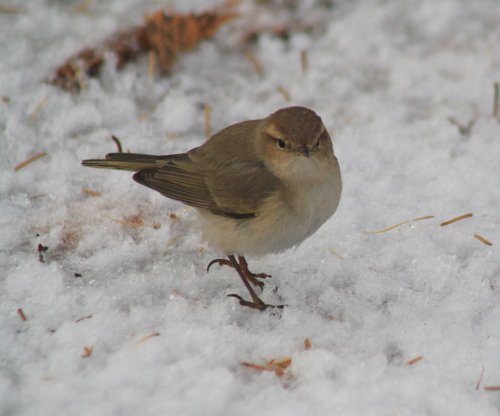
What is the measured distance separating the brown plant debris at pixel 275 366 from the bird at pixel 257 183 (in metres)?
0.41

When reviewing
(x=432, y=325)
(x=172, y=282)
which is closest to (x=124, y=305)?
(x=172, y=282)

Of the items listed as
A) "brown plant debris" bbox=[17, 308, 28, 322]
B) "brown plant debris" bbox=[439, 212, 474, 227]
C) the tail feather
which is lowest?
"brown plant debris" bbox=[439, 212, 474, 227]

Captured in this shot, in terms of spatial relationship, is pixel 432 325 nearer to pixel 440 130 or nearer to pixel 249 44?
pixel 440 130

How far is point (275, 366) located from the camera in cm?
338

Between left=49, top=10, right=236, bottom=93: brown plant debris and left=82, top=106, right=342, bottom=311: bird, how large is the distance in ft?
5.55

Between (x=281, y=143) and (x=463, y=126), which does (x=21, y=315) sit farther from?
(x=463, y=126)

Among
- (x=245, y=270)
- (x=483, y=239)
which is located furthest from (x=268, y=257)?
(x=483, y=239)

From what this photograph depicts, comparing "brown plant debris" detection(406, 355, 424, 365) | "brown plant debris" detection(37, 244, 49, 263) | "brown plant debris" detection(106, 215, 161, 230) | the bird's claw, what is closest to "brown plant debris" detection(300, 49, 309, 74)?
"brown plant debris" detection(106, 215, 161, 230)

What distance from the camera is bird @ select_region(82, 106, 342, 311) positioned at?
368 cm

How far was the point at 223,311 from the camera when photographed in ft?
12.2

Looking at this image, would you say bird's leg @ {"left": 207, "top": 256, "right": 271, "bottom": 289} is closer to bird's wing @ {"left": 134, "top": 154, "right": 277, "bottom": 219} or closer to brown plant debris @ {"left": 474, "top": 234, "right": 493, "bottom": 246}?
bird's wing @ {"left": 134, "top": 154, "right": 277, "bottom": 219}

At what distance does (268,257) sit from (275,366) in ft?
3.42

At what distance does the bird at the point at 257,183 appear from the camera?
3.68 metres

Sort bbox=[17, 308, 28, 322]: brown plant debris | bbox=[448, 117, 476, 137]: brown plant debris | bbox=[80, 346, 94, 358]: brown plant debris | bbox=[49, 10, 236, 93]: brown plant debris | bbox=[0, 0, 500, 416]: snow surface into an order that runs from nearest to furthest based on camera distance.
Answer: bbox=[0, 0, 500, 416]: snow surface, bbox=[80, 346, 94, 358]: brown plant debris, bbox=[17, 308, 28, 322]: brown plant debris, bbox=[448, 117, 476, 137]: brown plant debris, bbox=[49, 10, 236, 93]: brown plant debris
